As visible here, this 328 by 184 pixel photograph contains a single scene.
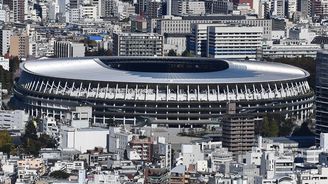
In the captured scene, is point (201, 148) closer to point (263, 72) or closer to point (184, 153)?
point (184, 153)

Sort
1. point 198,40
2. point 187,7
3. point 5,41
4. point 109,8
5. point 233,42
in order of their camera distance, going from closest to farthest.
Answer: point 233,42 < point 198,40 < point 5,41 < point 187,7 < point 109,8

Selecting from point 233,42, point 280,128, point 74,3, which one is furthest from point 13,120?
point 74,3

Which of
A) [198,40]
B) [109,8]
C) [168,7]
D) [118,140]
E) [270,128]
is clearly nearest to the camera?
[118,140]

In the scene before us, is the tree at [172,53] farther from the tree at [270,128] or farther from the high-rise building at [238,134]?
the high-rise building at [238,134]

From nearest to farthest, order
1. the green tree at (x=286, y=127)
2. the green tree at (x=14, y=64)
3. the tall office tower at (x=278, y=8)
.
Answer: the green tree at (x=286, y=127), the green tree at (x=14, y=64), the tall office tower at (x=278, y=8)

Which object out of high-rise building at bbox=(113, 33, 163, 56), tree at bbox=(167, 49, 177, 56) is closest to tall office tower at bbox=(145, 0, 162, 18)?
tree at bbox=(167, 49, 177, 56)

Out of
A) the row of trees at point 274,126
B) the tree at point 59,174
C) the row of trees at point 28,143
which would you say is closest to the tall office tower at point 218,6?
the row of trees at point 274,126

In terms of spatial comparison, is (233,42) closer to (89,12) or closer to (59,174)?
(89,12)
